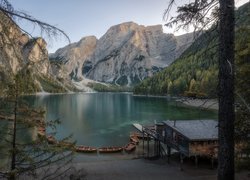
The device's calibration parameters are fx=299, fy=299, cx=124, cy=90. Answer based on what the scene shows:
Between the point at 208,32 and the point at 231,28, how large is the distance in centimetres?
66

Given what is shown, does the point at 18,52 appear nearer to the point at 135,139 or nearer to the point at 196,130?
the point at 196,130

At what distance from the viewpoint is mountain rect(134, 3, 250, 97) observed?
29.8 ft

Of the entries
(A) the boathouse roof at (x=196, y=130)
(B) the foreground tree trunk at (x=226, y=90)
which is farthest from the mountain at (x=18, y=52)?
(A) the boathouse roof at (x=196, y=130)

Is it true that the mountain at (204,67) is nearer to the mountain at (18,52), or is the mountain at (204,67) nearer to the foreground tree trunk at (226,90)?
the foreground tree trunk at (226,90)

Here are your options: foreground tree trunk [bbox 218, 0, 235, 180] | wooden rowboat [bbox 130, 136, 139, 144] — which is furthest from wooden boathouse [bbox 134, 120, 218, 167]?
foreground tree trunk [bbox 218, 0, 235, 180]

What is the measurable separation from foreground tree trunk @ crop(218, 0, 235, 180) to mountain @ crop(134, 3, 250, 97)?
0.46m

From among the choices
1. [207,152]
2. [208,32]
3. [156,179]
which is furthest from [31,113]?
[207,152]

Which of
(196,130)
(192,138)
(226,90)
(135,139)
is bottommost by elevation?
(135,139)

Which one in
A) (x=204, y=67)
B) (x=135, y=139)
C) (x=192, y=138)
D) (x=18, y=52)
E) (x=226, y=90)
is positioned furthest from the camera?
(x=135, y=139)

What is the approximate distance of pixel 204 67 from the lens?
1218cm

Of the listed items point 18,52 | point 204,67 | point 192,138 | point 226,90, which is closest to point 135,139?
point 192,138

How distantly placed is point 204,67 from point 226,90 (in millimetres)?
4077

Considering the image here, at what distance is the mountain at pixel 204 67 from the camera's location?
9086 millimetres

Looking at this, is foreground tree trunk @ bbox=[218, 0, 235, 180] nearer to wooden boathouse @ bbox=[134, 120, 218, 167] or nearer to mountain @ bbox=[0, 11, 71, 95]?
mountain @ bbox=[0, 11, 71, 95]
